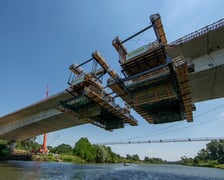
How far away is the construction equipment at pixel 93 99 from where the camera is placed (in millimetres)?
16156

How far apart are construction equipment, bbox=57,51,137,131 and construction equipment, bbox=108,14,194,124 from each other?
229 centimetres

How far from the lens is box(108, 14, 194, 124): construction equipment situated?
39.6ft

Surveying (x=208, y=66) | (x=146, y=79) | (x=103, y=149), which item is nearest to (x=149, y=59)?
(x=146, y=79)

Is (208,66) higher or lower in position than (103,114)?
higher

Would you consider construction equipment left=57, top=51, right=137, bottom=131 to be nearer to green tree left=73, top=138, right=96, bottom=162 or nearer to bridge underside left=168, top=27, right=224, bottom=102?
bridge underside left=168, top=27, right=224, bottom=102

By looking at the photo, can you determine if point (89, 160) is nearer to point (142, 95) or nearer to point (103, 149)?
point (103, 149)

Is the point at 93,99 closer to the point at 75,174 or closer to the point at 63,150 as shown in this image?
the point at 75,174

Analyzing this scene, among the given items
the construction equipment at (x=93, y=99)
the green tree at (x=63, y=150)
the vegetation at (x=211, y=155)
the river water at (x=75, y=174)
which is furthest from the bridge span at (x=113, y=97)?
the vegetation at (x=211, y=155)

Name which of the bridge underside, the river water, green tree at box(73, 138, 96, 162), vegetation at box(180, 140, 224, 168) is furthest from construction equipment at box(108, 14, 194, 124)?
vegetation at box(180, 140, 224, 168)

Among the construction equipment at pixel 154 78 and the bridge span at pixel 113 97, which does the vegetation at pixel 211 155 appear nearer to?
the bridge span at pixel 113 97

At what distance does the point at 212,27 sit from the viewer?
38.0 ft

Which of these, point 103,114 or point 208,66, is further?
point 103,114

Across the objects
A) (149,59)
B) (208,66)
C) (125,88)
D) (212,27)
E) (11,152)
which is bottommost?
(11,152)

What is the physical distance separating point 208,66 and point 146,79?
4984mm
